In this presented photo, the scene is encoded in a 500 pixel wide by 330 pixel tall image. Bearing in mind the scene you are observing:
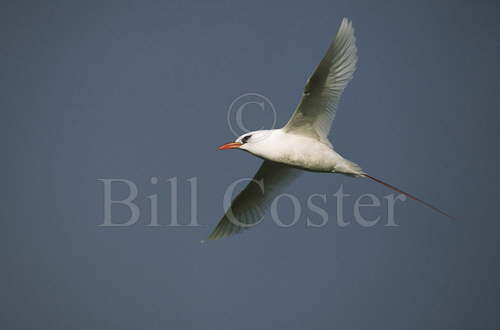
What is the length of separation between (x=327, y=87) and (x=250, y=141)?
1.06 meters

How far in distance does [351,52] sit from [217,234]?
3268 mm

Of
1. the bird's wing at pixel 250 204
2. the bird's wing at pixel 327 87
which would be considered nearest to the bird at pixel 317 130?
the bird's wing at pixel 327 87

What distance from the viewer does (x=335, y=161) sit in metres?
6.39

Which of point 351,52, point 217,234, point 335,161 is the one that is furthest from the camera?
point 217,234

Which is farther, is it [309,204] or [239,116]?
[309,204]

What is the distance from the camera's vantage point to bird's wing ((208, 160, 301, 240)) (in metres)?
7.79

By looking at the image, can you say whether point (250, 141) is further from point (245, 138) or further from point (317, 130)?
point (317, 130)

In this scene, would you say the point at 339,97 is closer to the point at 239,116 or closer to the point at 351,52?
the point at 351,52

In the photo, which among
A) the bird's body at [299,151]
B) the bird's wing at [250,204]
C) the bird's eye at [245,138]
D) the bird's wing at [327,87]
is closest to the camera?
the bird's wing at [327,87]

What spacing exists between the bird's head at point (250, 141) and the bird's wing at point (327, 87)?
0.27 metres

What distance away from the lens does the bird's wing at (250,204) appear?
7.79 m

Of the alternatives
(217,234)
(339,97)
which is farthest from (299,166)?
(217,234)

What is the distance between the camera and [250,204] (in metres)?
7.95

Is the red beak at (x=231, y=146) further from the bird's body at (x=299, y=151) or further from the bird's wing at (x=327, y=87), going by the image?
the bird's wing at (x=327, y=87)
